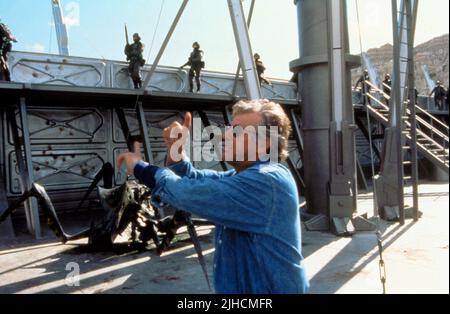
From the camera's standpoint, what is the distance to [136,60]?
10.5m

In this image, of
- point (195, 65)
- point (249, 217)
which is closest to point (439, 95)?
point (195, 65)

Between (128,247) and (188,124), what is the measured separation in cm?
435

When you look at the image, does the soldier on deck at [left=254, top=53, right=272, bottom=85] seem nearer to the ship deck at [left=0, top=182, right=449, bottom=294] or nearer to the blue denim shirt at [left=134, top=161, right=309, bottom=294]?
the ship deck at [left=0, top=182, right=449, bottom=294]

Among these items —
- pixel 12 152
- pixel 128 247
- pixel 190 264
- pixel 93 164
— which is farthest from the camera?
pixel 93 164

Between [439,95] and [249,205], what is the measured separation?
21278mm

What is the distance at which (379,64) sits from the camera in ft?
209

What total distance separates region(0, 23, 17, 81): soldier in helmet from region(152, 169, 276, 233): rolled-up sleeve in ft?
26.9

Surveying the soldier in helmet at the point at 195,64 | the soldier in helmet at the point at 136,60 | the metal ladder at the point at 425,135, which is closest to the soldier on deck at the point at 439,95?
the metal ladder at the point at 425,135

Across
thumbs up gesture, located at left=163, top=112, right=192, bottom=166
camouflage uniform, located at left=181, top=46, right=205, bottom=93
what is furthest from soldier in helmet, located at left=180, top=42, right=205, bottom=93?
thumbs up gesture, located at left=163, top=112, right=192, bottom=166

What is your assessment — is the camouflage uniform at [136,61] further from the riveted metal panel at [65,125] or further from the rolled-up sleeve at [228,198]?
the rolled-up sleeve at [228,198]

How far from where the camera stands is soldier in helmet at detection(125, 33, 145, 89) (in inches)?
414
